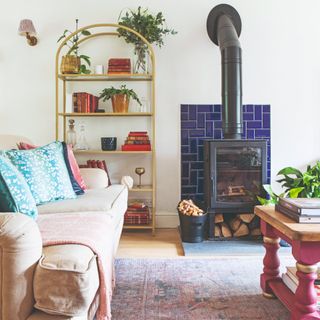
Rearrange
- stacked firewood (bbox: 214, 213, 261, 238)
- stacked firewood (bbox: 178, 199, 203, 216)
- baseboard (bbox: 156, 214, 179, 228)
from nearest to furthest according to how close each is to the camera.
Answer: stacked firewood (bbox: 178, 199, 203, 216) → stacked firewood (bbox: 214, 213, 261, 238) → baseboard (bbox: 156, 214, 179, 228)

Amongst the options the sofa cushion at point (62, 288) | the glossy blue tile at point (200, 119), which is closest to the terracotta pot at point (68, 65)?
the glossy blue tile at point (200, 119)

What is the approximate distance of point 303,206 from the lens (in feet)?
5.36

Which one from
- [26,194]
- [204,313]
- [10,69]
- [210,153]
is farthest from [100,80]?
[204,313]

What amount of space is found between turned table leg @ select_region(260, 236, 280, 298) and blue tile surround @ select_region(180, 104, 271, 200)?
161cm

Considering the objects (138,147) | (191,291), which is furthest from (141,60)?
(191,291)

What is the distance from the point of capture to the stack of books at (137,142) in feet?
11.2

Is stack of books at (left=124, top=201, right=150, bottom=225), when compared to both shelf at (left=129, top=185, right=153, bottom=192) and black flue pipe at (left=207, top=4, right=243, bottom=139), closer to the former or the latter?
shelf at (left=129, top=185, right=153, bottom=192)

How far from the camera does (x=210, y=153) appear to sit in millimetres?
3084

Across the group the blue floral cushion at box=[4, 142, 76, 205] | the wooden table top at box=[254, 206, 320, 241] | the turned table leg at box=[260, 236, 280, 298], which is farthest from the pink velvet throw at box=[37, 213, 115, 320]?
the turned table leg at box=[260, 236, 280, 298]

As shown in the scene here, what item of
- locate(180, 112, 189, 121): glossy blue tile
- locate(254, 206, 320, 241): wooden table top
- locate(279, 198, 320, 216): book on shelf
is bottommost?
locate(254, 206, 320, 241): wooden table top

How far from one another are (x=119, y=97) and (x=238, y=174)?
1.34 metres

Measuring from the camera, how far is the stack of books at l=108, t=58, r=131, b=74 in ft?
11.2

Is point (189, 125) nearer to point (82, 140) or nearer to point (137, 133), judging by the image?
point (137, 133)

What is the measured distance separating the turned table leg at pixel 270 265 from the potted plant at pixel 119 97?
1955 mm
